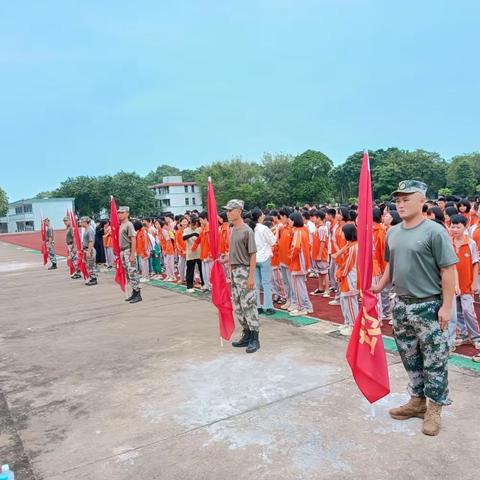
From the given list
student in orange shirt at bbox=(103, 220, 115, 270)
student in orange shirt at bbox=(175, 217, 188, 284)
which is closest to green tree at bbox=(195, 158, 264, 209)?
student in orange shirt at bbox=(103, 220, 115, 270)

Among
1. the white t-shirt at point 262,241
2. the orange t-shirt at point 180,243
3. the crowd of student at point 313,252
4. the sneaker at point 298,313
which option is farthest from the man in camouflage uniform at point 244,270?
the orange t-shirt at point 180,243

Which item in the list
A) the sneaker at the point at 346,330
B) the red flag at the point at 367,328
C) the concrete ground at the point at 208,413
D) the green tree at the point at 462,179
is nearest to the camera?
the concrete ground at the point at 208,413

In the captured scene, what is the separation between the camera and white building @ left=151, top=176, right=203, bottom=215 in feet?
263

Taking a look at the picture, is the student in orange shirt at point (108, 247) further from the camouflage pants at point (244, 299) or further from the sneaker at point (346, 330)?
the sneaker at point (346, 330)

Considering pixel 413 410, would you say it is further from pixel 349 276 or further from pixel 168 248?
pixel 168 248

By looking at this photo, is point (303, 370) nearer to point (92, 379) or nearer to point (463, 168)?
point (92, 379)

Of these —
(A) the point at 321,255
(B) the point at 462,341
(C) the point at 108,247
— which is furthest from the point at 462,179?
(B) the point at 462,341

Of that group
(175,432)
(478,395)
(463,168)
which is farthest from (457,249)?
(463,168)

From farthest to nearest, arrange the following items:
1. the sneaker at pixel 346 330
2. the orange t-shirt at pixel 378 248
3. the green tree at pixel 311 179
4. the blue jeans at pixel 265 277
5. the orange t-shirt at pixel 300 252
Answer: the green tree at pixel 311 179, the blue jeans at pixel 265 277, the orange t-shirt at pixel 300 252, the orange t-shirt at pixel 378 248, the sneaker at pixel 346 330

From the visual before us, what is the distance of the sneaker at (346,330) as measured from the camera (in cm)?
580

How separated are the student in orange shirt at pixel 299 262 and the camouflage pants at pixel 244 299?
156 cm

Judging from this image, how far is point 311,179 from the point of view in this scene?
57656mm

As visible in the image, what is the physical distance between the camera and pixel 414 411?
11.5 feet

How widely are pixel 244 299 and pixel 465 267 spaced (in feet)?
8.11
